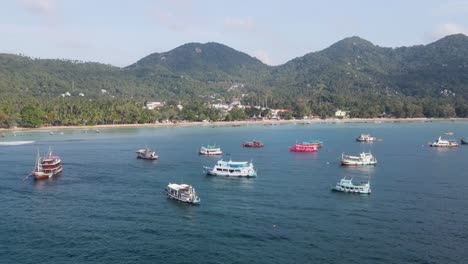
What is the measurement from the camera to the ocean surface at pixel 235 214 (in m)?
33.8

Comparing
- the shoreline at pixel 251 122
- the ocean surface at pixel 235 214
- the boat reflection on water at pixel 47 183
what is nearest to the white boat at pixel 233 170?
the ocean surface at pixel 235 214

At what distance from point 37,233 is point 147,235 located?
8.10 metres

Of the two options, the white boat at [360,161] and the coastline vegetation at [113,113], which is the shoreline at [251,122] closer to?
the coastline vegetation at [113,113]

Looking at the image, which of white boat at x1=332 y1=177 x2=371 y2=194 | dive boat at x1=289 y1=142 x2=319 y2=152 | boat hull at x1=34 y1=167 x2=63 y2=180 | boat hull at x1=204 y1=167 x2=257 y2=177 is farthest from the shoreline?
white boat at x1=332 y1=177 x2=371 y2=194

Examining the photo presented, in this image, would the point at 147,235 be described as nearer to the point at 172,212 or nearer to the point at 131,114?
the point at 172,212

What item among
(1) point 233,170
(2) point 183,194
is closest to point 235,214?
(2) point 183,194

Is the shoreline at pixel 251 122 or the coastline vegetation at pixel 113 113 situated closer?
the coastline vegetation at pixel 113 113

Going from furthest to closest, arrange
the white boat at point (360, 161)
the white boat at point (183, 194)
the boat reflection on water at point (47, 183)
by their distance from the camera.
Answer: the white boat at point (360, 161), the boat reflection on water at point (47, 183), the white boat at point (183, 194)

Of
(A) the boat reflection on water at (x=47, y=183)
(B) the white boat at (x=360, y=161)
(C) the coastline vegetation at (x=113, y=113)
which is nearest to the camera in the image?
(A) the boat reflection on water at (x=47, y=183)

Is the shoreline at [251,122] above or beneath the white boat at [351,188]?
above

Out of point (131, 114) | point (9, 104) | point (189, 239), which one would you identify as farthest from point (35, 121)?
point (189, 239)

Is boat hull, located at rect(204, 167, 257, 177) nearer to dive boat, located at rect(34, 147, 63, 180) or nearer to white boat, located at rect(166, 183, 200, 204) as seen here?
white boat, located at rect(166, 183, 200, 204)

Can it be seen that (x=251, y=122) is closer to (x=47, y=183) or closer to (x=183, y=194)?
(x=47, y=183)

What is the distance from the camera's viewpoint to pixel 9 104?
131375mm
